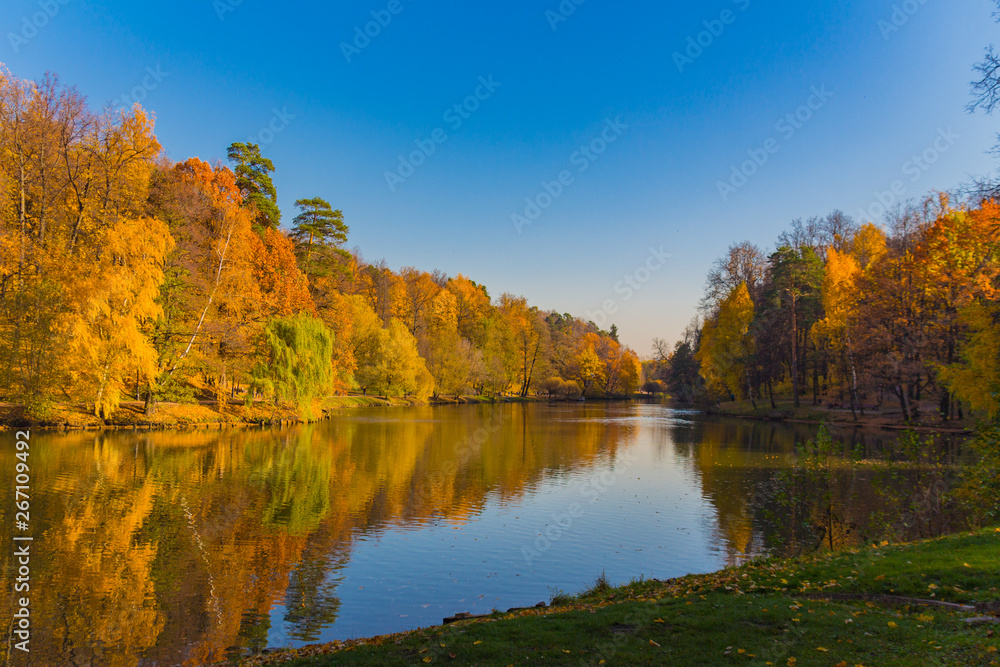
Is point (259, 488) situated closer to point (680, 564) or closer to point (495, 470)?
point (495, 470)

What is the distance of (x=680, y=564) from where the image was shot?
11523 millimetres

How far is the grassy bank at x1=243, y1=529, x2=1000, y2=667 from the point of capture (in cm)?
538

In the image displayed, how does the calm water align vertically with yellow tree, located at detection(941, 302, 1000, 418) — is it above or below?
below

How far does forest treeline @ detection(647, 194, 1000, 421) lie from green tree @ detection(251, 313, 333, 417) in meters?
32.8

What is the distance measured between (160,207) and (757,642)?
3751 centimetres

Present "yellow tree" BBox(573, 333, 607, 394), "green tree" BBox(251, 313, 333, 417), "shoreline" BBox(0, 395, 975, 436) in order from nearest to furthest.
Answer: "shoreline" BBox(0, 395, 975, 436)
"green tree" BBox(251, 313, 333, 417)
"yellow tree" BBox(573, 333, 607, 394)

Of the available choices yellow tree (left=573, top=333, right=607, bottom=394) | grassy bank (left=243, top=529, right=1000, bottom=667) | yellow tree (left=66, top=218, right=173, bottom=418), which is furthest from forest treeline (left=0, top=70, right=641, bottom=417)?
yellow tree (left=573, top=333, right=607, bottom=394)

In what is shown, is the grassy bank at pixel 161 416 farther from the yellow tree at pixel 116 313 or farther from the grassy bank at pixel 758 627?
the grassy bank at pixel 758 627

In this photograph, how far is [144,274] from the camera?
27234 millimetres

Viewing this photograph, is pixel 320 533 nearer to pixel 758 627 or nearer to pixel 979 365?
pixel 758 627

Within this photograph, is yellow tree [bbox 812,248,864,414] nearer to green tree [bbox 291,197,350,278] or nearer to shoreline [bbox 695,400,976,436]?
shoreline [bbox 695,400,976,436]

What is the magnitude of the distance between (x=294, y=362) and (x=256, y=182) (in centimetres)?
1758

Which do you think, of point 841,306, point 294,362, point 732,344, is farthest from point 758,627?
point 732,344

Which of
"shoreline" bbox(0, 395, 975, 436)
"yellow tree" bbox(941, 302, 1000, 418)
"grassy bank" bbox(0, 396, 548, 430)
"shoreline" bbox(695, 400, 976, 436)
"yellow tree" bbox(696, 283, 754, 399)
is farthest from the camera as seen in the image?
"yellow tree" bbox(696, 283, 754, 399)
